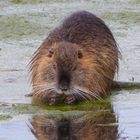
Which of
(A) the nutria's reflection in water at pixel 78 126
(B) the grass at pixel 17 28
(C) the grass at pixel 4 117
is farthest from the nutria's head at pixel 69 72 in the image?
(B) the grass at pixel 17 28

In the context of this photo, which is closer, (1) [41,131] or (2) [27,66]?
(1) [41,131]

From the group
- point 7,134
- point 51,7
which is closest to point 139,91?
point 7,134

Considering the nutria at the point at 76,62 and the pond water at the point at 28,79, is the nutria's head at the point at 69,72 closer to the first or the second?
the nutria at the point at 76,62

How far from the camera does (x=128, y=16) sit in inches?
568

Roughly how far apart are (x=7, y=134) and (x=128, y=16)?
6.51m

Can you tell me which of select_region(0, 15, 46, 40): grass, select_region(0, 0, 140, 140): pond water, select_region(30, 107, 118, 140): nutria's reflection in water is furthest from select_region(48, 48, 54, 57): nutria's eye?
select_region(0, 15, 46, 40): grass

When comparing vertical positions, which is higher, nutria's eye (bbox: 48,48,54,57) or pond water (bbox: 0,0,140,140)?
nutria's eye (bbox: 48,48,54,57)

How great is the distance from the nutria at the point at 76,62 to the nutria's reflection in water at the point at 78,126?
43 cm

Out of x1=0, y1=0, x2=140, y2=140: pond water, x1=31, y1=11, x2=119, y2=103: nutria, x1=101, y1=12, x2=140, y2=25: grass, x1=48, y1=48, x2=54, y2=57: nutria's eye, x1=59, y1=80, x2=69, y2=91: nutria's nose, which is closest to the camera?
x1=0, y1=0, x2=140, y2=140: pond water

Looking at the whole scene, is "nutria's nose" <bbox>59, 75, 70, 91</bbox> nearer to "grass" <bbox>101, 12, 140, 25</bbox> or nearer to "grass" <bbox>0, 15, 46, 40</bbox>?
"grass" <bbox>0, 15, 46, 40</bbox>

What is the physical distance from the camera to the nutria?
959cm

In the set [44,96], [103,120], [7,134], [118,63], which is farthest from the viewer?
[118,63]

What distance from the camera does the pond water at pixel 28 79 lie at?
27.7 feet

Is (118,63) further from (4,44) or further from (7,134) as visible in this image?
(7,134)
